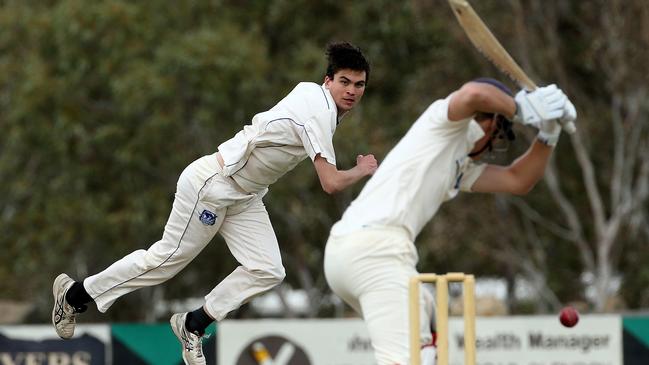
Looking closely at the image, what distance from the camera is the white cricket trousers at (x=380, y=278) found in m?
6.20

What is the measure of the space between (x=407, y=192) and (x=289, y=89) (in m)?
13.8

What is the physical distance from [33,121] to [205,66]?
337 centimetres

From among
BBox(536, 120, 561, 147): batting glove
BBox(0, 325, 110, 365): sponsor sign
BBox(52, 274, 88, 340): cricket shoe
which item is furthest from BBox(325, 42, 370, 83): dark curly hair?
BBox(0, 325, 110, 365): sponsor sign

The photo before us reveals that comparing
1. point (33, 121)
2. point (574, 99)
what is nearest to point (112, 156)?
point (33, 121)

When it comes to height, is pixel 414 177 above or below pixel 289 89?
below

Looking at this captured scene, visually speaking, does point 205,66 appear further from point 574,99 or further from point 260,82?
point 574,99

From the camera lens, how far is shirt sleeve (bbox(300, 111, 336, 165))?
639 centimetres

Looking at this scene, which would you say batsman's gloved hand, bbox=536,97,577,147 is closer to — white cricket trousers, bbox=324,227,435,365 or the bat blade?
the bat blade

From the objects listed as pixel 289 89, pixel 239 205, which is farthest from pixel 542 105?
pixel 289 89

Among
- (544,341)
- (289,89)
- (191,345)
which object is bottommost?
(544,341)

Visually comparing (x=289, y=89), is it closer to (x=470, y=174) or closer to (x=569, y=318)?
(x=470, y=174)

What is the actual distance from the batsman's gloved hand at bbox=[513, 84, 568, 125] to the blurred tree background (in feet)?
41.9

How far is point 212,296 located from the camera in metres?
7.07

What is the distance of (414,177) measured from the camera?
6.43m
